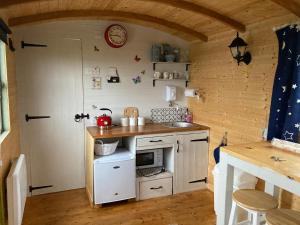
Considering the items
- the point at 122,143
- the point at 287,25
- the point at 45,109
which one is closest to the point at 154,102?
the point at 122,143

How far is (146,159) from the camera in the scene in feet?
11.0

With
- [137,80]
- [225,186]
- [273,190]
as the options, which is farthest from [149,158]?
[273,190]

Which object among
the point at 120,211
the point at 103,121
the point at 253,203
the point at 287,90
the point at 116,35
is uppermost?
the point at 116,35

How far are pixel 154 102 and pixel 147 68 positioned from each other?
0.52m

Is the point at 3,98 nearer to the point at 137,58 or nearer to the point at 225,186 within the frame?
the point at 137,58

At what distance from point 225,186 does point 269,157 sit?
0.47 metres

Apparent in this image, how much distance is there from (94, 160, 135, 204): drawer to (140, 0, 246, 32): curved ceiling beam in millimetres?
1823

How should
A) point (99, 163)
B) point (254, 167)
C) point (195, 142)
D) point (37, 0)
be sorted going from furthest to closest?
point (195, 142)
point (99, 163)
point (37, 0)
point (254, 167)

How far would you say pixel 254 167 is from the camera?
1861 millimetres

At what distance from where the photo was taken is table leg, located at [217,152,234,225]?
2145 millimetres

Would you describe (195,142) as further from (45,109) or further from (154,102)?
(45,109)

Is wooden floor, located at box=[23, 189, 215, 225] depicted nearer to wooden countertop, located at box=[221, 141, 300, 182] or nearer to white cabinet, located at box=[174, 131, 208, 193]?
white cabinet, located at box=[174, 131, 208, 193]

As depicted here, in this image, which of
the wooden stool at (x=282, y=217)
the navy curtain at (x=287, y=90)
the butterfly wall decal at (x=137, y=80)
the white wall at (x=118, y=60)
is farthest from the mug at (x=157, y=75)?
the wooden stool at (x=282, y=217)

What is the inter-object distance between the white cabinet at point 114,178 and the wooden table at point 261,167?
1.14m
